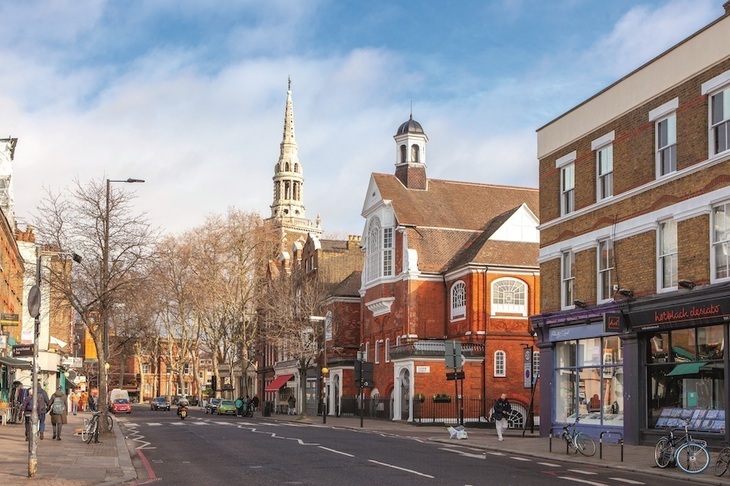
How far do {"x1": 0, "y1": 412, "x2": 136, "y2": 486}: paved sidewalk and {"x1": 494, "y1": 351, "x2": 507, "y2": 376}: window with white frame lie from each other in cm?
2425

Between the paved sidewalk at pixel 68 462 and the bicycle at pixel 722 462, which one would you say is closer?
the paved sidewalk at pixel 68 462

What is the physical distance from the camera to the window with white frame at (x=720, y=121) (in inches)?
946

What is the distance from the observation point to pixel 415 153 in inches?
2333

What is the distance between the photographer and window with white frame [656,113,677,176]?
86.8 feet

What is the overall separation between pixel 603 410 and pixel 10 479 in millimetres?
18713

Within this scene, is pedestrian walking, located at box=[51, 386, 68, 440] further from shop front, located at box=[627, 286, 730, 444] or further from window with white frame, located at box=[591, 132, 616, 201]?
window with white frame, located at box=[591, 132, 616, 201]

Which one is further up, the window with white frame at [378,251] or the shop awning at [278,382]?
the window with white frame at [378,251]

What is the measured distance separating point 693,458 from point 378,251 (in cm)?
3890

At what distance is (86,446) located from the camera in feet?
89.5

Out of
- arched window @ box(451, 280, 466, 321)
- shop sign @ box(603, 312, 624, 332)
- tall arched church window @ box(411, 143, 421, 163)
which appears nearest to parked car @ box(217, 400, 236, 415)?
arched window @ box(451, 280, 466, 321)

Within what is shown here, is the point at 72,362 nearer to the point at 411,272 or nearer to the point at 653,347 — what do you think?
the point at 411,272

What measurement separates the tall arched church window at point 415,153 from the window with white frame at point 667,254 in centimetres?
3308

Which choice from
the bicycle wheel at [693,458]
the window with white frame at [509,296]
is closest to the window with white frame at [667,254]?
the bicycle wheel at [693,458]

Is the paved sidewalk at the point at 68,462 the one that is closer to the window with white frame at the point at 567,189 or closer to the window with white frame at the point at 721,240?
the window with white frame at the point at 721,240
